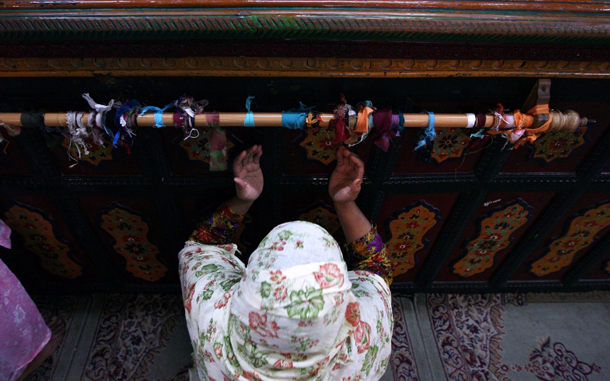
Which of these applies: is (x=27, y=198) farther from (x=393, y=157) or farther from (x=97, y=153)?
(x=393, y=157)

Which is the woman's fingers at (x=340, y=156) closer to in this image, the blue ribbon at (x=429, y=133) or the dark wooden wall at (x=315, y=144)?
the dark wooden wall at (x=315, y=144)

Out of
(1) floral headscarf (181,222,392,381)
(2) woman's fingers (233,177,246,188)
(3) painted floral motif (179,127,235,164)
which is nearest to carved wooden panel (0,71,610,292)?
(3) painted floral motif (179,127,235,164)

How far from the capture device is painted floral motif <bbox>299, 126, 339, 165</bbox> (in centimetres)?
105

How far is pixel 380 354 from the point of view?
0.89m

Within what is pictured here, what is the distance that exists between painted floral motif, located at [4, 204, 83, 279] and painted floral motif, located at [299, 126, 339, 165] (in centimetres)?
104

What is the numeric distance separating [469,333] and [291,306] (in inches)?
55.7

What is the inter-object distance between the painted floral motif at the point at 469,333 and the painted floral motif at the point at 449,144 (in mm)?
957

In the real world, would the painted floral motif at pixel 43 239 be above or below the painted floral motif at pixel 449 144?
below

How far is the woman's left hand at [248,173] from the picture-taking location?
1.04m

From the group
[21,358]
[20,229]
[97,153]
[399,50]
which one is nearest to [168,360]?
[21,358]

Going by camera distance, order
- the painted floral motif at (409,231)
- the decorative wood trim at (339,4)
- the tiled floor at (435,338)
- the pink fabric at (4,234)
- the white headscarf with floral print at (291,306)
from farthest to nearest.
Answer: the tiled floor at (435,338) < the painted floral motif at (409,231) < the pink fabric at (4,234) < the decorative wood trim at (339,4) < the white headscarf with floral print at (291,306)

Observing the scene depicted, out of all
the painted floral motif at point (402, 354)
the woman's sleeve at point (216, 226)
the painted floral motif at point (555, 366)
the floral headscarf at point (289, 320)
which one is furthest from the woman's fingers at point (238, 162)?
the painted floral motif at point (555, 366)

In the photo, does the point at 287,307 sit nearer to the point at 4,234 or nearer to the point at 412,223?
the point at 412,223

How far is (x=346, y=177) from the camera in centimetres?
113
